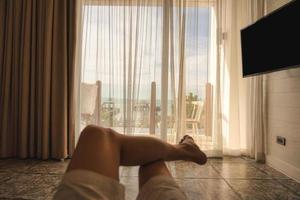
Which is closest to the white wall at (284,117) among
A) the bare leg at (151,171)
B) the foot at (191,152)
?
the foot at (191,152)

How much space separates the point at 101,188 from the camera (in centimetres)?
88

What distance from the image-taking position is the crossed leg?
0.94 meters

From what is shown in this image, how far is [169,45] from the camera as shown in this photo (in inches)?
139

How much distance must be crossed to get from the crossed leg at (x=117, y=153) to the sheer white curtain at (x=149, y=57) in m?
2.29

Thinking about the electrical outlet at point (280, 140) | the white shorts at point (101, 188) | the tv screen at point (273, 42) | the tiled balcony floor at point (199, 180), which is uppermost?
the tv screen at point (273, 42)

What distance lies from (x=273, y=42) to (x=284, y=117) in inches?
31.6

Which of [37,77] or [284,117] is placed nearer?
[284,117]

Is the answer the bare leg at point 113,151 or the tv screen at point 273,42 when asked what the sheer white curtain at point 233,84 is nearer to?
the tv screen at point 273,42

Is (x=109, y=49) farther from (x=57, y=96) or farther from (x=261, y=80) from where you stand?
(x=261, y=80)

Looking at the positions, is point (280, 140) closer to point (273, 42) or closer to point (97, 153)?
point (273, 42)

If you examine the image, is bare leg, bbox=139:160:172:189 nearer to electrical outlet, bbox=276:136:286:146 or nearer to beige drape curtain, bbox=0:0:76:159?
electrical outlet, bbox=276:136:286:146

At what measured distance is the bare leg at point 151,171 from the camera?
1.04m

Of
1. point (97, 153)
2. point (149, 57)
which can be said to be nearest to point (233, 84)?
point (149, 57)

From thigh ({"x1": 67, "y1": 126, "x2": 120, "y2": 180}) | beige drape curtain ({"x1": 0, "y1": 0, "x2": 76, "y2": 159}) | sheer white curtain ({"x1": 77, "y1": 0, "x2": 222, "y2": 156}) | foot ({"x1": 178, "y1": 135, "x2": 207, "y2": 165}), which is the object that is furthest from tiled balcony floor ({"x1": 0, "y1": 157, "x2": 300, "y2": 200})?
thigh ({"x1": 67, "y1": 126, "x2": 120, "y2": 180})
